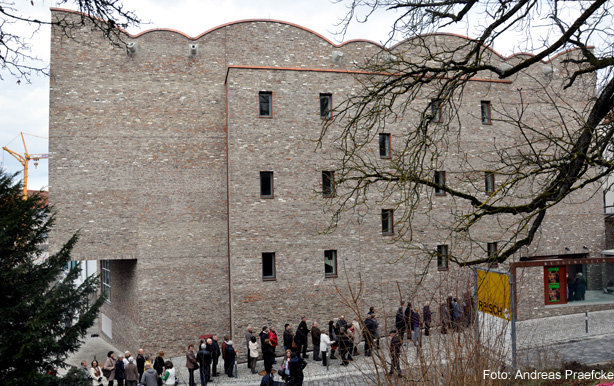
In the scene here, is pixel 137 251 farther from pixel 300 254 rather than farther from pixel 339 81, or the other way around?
pixel 339 81

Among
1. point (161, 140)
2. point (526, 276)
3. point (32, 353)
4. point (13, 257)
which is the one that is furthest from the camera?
point (526, 276)

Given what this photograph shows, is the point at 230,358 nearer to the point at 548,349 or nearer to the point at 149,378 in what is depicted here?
the point at 149,378

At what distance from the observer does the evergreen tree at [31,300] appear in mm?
11055

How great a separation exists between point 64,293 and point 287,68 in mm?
12540

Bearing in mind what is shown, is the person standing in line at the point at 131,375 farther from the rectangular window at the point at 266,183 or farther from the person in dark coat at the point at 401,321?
the person in dark coat at the point at 401,321

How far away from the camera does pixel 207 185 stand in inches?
838

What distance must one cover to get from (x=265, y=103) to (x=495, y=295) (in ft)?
43.3

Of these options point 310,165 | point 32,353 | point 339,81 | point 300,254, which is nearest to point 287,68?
point 339,81

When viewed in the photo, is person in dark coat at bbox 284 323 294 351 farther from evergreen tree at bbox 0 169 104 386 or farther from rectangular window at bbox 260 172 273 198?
evergreen tree at bbox 0 169 104 386

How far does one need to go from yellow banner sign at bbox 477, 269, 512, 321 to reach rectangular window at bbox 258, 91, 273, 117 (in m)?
11.7

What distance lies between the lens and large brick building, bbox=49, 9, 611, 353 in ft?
65.0

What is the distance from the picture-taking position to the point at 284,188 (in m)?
20.3

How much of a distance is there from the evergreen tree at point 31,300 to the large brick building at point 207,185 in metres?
6.73

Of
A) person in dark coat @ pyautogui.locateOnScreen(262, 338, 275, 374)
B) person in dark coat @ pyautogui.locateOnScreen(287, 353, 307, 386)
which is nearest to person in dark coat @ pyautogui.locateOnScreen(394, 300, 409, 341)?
person in dark coat @ pyautogui.locateOnScreen(287, 353, 307, 386)
